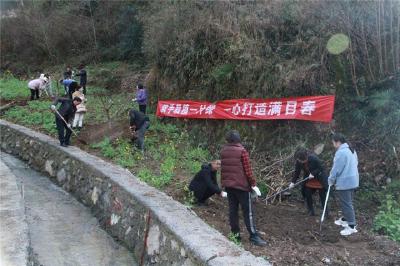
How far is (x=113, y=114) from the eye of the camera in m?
14.9

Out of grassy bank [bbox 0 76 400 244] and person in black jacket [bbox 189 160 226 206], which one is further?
grassy bank [bbox 0 76 400 244]

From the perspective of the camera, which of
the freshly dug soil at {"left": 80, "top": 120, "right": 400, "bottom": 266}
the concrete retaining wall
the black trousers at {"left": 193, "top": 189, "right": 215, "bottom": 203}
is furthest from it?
the black trousers at {"left": 193, "top": 189, "right": 215, "bottom": 203}

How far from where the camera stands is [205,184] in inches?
289

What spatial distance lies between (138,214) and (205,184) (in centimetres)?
125

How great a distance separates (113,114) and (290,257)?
33.9ft

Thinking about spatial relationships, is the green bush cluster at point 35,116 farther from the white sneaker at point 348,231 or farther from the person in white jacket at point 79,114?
the white sneaker at point 348,231

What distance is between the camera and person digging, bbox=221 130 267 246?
599 cm

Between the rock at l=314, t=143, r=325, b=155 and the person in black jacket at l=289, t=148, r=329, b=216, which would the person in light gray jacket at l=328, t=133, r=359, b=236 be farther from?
the rock at l=314, t=143, r=325, b=155

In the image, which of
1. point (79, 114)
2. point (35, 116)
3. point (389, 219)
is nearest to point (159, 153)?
point (79, 114)

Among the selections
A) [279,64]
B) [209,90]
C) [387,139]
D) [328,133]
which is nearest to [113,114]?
[209,90]

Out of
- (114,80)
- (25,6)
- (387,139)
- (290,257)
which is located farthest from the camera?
(25,6)

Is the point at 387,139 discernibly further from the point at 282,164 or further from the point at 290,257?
the point at 290,257

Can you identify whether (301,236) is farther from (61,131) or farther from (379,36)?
(61,131)

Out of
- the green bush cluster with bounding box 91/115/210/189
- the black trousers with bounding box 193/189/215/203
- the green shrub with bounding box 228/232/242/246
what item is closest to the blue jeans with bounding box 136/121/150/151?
the green bush cluster with bounding box 91/115/210/189
